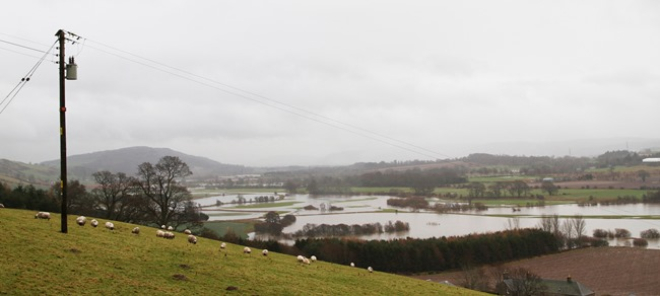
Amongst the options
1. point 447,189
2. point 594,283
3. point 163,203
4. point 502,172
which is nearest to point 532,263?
point 594,283

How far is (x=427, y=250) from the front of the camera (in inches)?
2397

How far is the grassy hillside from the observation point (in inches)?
580

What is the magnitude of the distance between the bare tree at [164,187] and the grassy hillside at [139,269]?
23.2 metres

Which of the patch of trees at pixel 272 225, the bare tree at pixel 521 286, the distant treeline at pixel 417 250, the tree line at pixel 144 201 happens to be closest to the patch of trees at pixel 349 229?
the patch of trees at pixel 272 225

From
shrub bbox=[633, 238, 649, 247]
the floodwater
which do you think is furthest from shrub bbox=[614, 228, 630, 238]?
shrub bbox=[633, 238, 649, 247]

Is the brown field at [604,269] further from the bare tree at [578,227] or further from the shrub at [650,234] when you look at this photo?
the shrub at [650,234]

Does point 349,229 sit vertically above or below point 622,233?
above

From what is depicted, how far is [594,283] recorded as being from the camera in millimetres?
50750

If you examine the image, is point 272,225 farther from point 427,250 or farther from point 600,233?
point 600,233

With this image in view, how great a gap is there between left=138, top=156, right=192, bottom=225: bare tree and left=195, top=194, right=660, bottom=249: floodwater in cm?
3198

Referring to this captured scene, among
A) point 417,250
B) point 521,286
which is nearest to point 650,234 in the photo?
point 417,250

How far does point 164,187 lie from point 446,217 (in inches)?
2696

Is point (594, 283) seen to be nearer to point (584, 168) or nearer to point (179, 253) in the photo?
point (179, 253)

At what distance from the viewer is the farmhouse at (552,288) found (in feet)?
146
